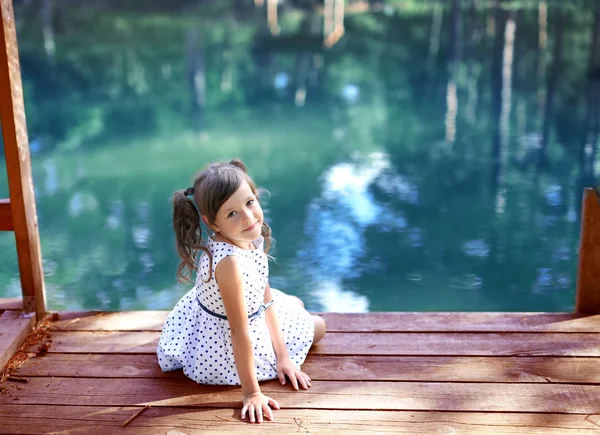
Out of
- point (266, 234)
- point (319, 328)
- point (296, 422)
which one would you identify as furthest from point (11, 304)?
point (296, 422)

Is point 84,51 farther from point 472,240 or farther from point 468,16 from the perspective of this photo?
point 472,240

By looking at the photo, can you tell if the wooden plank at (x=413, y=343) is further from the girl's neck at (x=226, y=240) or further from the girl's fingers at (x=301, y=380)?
the girl's neck at (x=226, y=240)

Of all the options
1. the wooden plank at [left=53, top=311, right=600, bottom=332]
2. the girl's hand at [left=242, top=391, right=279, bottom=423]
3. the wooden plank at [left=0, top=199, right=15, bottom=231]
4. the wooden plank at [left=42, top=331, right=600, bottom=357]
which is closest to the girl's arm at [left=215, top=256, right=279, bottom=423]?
the girl's hand at [left=242, top=391, right=279, bottom=423]

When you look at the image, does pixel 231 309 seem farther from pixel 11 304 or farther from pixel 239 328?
pixel 11 304

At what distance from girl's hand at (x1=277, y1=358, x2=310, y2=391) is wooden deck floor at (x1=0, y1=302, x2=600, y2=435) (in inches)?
1.1

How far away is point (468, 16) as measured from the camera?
49.6ft

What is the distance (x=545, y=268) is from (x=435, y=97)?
530 cm

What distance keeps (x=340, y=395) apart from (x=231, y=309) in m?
0.39

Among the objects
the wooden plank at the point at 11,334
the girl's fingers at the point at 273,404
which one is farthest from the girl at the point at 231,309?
the wooden plank at the point at 11,334

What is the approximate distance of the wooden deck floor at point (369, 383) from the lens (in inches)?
74.6

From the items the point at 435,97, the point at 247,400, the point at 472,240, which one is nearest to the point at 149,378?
the point at 247,400

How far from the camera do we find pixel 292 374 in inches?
82.4

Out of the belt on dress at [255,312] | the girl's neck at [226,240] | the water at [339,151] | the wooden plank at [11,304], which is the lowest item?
the water at [339,151]

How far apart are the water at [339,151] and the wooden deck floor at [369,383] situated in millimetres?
1570
